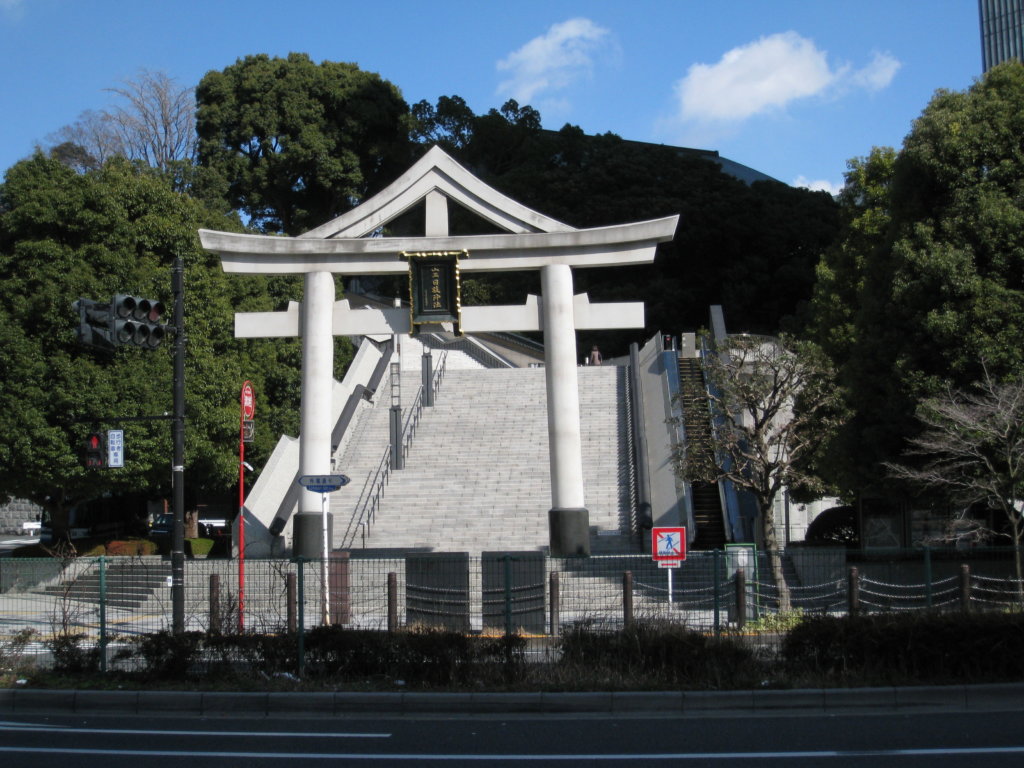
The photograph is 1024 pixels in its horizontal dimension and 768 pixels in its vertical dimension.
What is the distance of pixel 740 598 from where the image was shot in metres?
14.7

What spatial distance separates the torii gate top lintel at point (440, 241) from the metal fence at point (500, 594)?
9127 mm

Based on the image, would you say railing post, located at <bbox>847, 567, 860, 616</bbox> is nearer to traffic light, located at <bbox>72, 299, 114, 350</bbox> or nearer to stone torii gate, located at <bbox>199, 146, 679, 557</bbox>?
stone torii gate, located at <bbox>199, 146, 679, 557</bbox>

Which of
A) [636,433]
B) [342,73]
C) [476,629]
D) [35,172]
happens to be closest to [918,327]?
[476,629]

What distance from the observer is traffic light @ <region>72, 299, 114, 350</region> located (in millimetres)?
14062

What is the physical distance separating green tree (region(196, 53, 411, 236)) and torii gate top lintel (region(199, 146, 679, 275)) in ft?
96.6

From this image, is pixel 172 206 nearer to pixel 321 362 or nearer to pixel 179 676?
pixel 321 362

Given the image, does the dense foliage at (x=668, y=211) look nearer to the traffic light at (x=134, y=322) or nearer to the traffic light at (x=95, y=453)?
the traffic light at (x=95, y=453)

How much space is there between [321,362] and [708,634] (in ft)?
44.0

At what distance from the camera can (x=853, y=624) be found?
11844mm

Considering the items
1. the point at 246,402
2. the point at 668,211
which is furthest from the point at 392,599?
the point at 668,211

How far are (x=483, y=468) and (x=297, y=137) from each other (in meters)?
30.3

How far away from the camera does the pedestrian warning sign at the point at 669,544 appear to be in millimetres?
16016

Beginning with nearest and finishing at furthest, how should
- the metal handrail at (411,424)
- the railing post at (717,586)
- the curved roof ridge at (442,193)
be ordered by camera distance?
the railing post at (717,586) → the curved roof ridge at (442,193) → the metal handrail at (411,424)

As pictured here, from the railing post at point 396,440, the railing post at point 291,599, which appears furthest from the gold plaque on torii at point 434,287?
the railing post at point 291,599
